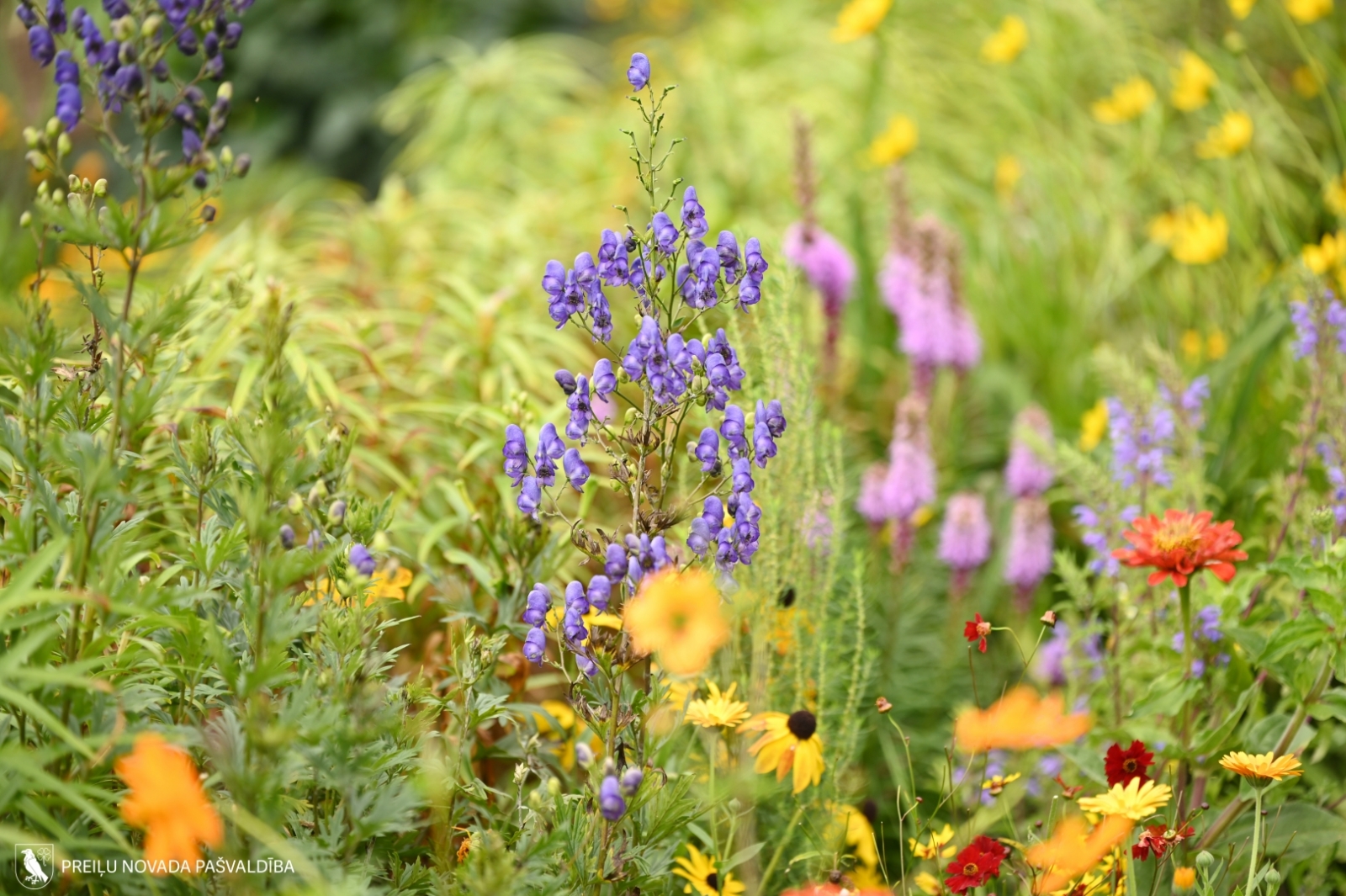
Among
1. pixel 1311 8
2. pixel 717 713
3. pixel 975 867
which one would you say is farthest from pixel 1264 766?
pixel 1311 8

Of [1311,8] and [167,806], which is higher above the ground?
[1311,8]

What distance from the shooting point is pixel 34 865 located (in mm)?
1196

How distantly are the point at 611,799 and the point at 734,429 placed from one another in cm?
50

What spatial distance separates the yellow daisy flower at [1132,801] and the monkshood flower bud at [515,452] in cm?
92

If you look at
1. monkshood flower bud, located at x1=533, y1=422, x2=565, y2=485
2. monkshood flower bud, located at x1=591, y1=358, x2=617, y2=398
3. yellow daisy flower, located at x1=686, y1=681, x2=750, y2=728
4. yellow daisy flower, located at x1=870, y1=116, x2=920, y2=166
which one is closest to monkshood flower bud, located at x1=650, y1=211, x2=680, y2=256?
monkshood flower bud, located at x1=591, y1=358, x2=617, y2=398

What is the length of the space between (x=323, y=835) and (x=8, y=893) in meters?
0.38

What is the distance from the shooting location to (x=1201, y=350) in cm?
322

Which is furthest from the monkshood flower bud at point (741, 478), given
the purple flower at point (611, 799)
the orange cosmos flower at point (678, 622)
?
the purple flower at point (611, 799)

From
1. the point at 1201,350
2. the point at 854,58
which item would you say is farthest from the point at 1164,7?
the point at 1201,350

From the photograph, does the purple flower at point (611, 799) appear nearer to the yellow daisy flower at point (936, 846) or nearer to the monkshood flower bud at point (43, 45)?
the yellow daisy flower at point (936, 846)

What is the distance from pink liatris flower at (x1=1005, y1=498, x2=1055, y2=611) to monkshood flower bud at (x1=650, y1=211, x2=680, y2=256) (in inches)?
61.3

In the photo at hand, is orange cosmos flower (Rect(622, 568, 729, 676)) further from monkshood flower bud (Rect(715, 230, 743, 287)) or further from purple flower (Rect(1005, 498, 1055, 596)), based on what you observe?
purple flower (Rect(1005, 498, 1055, 596))

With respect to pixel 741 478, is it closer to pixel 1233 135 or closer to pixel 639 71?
pixel 639 71

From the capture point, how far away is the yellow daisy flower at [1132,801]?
136 centimetres
